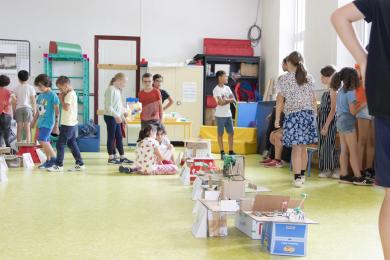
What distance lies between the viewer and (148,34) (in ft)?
37.8

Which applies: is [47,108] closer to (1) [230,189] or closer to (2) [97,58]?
(1) [230,189]

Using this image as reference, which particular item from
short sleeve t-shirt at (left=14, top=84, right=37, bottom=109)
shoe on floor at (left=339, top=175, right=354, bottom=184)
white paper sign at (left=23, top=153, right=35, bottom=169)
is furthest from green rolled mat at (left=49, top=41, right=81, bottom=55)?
shoe on floor at (left=339, top=175, right=354, bottom=184)

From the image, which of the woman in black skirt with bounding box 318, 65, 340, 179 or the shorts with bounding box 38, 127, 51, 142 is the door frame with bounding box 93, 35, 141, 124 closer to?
the shorts with bounding box 38, 127, 51, 142

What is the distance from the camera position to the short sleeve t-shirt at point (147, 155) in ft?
20.8

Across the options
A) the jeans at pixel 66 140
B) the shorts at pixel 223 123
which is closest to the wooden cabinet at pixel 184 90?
the shorts at pixel 223 123

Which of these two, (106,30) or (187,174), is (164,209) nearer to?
(187,174)

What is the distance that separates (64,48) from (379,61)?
9275mm

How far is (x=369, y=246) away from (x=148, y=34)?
9.10 m

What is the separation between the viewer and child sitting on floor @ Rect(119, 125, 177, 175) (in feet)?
20.8

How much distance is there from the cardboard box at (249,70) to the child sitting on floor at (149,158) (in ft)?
16.9

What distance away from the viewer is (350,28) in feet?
6.68

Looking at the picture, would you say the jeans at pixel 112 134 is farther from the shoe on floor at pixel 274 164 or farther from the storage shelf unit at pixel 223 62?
the storage shelf unit at pixel 223 62

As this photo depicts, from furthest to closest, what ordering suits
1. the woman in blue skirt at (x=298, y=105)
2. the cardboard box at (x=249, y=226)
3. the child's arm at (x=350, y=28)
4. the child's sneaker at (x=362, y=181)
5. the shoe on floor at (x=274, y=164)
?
1. the shoe on floor at (x=274, y=164)
2. the child's sneaker at (x=362, y=181)
3. the woman in blue skirt at (x=298, y=105)
4. the cardboard box at (x=249, y=226)
5. the child's arm at (x=350, y=28)

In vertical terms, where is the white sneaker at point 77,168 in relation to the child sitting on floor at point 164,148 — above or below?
below
